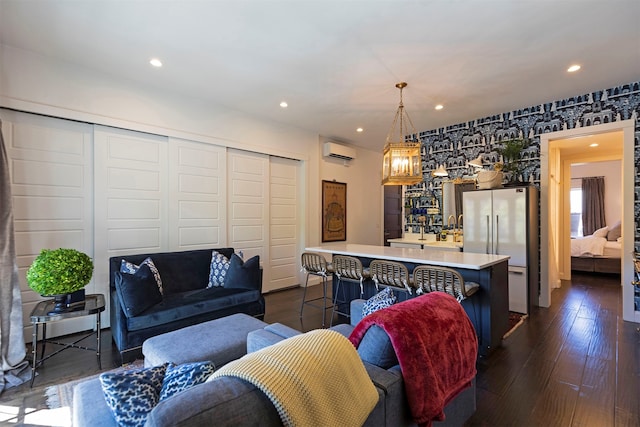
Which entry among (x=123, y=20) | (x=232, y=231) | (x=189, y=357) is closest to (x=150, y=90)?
(x=123, y=20)

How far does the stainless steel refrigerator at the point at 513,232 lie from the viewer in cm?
414

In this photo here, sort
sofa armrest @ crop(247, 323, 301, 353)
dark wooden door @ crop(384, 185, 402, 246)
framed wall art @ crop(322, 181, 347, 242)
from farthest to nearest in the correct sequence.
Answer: dark wooden door @ crop(384, 185, 402, 246)
framed wall art @ crop(322, 181, 347, 242)
sofa armrest @ crop(247, 323, 301, 353)

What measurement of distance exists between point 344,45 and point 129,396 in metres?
2.97

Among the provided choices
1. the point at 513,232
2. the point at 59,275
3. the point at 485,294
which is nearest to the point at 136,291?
the point at 59,275

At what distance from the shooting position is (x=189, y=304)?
319 cm

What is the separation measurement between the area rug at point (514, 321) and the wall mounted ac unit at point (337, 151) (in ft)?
12.6

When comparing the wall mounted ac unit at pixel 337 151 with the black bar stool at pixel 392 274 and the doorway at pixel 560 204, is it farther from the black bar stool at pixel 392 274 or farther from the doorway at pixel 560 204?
the black bar stool at pixel 392 274

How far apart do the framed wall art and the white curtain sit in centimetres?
431

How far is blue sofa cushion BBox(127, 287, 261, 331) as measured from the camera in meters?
2.91

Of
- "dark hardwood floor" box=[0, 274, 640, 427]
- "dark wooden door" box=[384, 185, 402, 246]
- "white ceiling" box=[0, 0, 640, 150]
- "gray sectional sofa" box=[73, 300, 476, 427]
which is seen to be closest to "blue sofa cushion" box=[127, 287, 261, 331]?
"dark hardwood floor" box=[0, 274, 640, 427]

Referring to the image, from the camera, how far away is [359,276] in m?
3.33

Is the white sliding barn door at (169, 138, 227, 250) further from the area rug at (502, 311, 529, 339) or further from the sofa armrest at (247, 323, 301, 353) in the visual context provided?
the area rug at (502, 311, 529, 339)

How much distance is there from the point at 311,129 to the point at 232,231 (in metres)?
2.34

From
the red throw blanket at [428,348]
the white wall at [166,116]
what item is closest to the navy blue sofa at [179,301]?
the white wall at [166,116]
